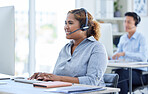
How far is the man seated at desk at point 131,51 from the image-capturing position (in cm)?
364

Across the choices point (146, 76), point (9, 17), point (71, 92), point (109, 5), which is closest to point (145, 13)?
point (109, 5)

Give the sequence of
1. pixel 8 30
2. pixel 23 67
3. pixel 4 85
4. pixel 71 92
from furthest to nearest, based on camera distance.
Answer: pixel 23 67 < pixel 8 30 < pixel 4 85 < pixel 71 92

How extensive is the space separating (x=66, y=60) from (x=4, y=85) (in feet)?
2.06

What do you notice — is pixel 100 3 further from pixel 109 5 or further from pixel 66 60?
pixel 66 60

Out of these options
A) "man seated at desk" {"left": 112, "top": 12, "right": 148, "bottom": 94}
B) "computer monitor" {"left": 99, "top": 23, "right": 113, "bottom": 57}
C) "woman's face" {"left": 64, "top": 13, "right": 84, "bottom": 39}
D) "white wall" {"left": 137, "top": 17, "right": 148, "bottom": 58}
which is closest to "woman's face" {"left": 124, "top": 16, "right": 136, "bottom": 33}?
"man seated at desk" {"left": 112, "top": 12, "right": 148, "bottom": 94}

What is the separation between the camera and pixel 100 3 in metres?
5.37

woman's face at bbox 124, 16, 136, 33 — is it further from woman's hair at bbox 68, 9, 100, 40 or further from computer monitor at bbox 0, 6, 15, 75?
computer monitor at bbox 0, 6, 15, 75

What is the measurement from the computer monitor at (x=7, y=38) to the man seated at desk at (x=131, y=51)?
1.79 meters

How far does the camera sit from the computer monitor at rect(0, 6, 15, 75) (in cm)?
198

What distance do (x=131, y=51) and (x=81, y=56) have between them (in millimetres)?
1907

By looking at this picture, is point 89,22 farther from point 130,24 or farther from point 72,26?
point 130,24

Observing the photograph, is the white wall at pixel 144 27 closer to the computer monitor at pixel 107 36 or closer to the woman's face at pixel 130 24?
the woman's face at pixel 130 24

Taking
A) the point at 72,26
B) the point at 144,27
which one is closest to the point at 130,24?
the point at 144,27

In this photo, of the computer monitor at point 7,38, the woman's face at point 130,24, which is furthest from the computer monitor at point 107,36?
the computer monitor at point 7,38
